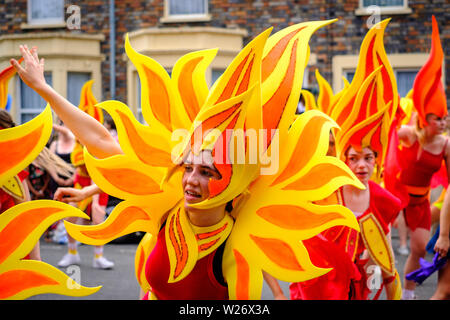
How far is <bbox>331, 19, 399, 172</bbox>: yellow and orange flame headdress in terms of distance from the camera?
3.99 meters

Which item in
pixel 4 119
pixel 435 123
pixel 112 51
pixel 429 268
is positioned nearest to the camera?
pixel 4 119

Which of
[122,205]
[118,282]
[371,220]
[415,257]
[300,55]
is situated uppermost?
[300,55]

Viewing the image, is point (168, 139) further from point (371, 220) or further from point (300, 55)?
point (371, 220)

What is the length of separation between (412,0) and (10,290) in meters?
13.0

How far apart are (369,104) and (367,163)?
0.37 metres

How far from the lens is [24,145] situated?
2566 mm

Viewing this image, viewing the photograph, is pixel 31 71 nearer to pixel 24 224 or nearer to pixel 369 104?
pixel 24 224

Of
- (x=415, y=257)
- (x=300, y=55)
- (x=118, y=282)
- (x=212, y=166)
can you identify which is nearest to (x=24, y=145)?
(x=212, y=166)

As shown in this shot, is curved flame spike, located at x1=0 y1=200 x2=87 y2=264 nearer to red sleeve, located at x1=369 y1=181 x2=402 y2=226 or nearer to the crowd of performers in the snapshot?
the crowd of performers

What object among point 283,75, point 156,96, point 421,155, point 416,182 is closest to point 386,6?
point 416,182

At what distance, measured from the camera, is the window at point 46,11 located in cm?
1527

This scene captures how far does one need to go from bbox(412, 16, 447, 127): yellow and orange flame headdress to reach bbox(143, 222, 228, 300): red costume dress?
3089 mm

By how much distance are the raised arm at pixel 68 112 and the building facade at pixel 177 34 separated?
10995 millimetres

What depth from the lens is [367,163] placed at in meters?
4.16
